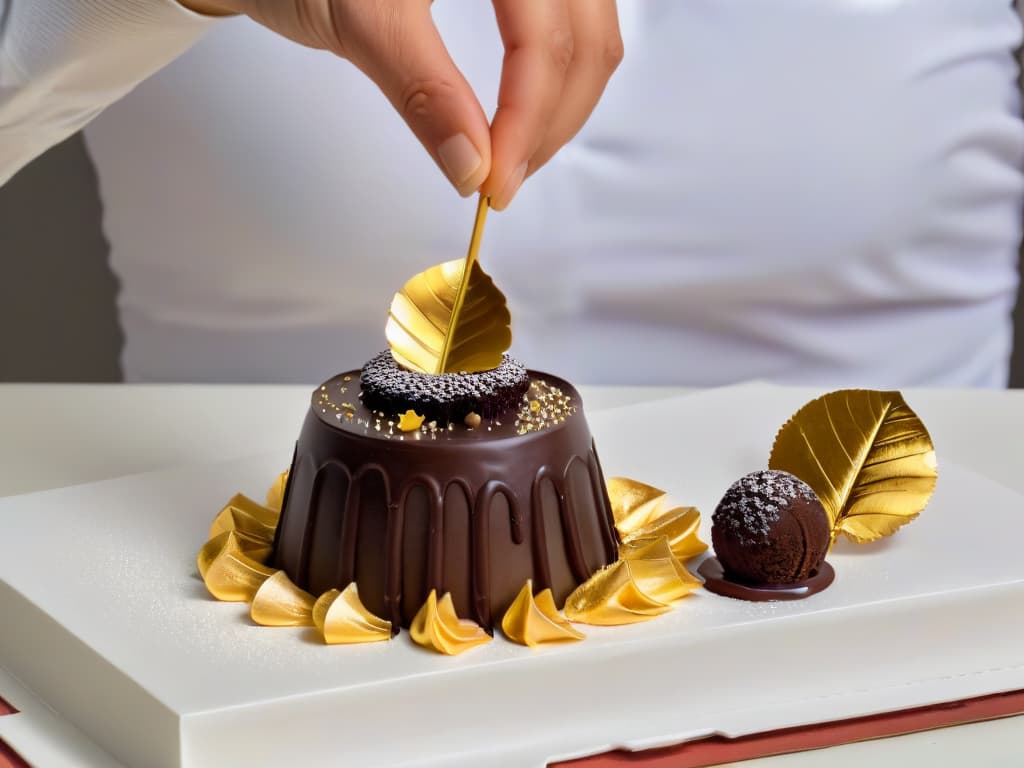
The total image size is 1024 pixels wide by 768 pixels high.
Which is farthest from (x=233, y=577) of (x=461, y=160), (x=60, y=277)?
(x=60, y=277)

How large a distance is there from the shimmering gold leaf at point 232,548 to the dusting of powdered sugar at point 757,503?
0.40 meters

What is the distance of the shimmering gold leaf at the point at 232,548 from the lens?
1069mm

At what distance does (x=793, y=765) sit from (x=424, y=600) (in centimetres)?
30

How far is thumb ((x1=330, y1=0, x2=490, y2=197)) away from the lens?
959 mm

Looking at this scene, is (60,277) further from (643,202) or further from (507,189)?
(507,189)

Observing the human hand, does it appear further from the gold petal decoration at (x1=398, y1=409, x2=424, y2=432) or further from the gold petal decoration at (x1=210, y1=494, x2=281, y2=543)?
the gold petal decoration at (x1=210, y1=494, x2=281, y2=543)

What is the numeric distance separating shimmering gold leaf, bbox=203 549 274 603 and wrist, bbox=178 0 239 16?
48 centimetres

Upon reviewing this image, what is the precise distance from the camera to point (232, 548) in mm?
1070

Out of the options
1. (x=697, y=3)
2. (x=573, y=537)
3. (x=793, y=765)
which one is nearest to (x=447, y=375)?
(x=573, y=537)

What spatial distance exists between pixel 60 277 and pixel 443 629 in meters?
1.68

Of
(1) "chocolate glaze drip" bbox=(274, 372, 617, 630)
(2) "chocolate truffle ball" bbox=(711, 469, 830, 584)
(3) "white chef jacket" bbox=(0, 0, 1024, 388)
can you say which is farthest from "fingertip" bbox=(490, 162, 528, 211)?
(3) "white chef jacket" bbox=(0, 0, 1024, 388)

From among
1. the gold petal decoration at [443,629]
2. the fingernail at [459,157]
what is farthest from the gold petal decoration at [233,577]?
the fingernail at [459,157]

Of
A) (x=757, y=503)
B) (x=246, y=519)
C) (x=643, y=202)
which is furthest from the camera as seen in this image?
(x=643, y=202)

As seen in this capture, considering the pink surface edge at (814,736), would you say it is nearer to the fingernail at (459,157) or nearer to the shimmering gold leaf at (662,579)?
the shimmering gold leaf at (662,579)
